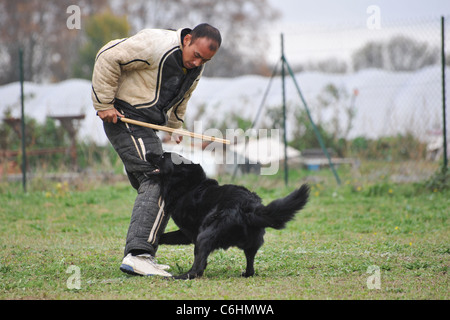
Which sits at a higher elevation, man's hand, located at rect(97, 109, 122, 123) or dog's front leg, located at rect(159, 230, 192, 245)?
man's hand, located at rect(97, 109, 122, 123)

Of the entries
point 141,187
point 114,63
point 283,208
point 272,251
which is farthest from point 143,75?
point 272,251

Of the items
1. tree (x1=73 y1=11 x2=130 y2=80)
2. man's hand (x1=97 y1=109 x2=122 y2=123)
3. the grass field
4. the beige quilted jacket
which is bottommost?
the grass field

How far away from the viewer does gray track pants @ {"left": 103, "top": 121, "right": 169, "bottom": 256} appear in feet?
11.4

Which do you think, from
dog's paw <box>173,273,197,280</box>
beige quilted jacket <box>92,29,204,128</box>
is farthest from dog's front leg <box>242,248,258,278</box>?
beige quilted jacket <box>92,29,204,128</box>

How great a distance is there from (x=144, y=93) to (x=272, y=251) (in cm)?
170

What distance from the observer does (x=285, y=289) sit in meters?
3.02

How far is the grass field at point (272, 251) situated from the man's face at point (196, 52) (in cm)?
140

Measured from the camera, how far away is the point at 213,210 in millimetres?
3395

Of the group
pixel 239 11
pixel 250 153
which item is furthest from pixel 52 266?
pixel 239 11

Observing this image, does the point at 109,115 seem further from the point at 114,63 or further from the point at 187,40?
the point at 187,40

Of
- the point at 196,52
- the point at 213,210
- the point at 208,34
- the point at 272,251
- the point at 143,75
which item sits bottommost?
the point at 272,251

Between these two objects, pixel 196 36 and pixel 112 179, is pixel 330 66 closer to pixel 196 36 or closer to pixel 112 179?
pixel 112 179

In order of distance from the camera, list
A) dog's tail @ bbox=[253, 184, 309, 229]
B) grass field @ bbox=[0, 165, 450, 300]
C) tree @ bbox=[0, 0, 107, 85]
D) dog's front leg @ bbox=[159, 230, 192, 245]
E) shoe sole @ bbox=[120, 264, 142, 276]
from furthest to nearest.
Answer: tree @ bbox=[0, 0, 107, 85]
dog's front leg @ bbox=[159, 230, 192, 245]
shoe sole @ bbox=[120, 264, 142, 276]
dog's tail @ bbox=[253, 184, 309, 229]
grass field @ bbox=[0, 165, 450, 300]

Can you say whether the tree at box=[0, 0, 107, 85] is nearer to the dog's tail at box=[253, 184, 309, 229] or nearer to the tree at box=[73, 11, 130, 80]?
the tree at box=[73, 11, 130, 80]
